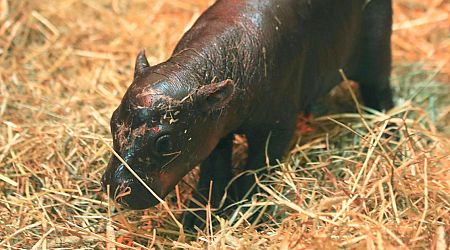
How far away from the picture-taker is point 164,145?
250 centimetres

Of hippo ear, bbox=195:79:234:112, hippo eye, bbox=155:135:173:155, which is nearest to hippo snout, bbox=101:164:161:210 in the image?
hippo eye, bbox=155:135:173:155

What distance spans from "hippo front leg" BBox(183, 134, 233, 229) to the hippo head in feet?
1.12

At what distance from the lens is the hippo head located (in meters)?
2.47

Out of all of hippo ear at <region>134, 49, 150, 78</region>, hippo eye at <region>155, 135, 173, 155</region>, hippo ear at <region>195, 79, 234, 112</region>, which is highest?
hippo ear at <region>134, 49, 150, 78</region>

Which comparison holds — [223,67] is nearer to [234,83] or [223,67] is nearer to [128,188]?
[234,83]

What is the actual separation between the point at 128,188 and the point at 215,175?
1.79 feet

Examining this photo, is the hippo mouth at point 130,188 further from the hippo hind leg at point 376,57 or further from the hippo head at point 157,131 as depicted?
the hippo hind leg at point 376,57

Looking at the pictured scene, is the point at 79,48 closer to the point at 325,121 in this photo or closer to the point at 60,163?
the point at 60,163

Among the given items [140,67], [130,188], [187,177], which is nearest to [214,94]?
[140,67]

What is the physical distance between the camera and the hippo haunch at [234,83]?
2.50m

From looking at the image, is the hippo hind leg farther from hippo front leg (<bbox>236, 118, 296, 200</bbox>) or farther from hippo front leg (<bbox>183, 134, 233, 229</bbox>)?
hippo front leg (<bbox>183, 134, 233, 229</bbox>)

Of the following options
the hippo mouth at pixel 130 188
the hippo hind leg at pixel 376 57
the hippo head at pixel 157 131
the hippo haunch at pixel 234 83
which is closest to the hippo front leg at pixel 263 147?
the hippo haunch at pixel 234 83

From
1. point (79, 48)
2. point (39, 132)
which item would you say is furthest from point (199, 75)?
point (79, 48)

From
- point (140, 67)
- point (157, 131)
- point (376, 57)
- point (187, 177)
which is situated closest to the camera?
point (157, 131)
